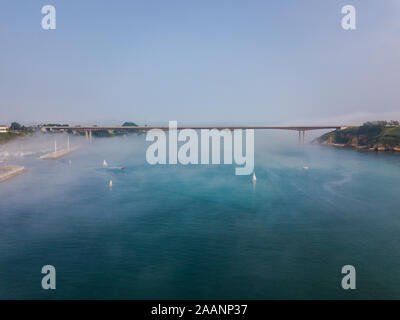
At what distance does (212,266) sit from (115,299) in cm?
587

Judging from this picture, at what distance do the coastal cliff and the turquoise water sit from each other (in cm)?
6246

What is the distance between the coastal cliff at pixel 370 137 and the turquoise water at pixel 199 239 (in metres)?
62.5

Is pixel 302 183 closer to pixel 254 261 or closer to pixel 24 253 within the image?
pixel 254 261

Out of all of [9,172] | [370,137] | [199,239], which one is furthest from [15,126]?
[370,137]

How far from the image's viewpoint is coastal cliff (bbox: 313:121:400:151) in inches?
3647

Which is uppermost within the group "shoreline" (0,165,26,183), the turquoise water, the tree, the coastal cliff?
the tree

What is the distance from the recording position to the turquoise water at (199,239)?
50.3 feet

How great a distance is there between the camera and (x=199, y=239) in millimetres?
21266

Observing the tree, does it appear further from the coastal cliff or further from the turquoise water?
the coastal cliff

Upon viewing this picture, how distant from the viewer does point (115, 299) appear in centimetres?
1423

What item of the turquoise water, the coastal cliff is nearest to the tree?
the turquoise water

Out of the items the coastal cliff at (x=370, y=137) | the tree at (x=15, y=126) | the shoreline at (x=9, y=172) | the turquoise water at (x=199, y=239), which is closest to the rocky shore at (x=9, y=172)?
the shoreline at (x=9, y=172)

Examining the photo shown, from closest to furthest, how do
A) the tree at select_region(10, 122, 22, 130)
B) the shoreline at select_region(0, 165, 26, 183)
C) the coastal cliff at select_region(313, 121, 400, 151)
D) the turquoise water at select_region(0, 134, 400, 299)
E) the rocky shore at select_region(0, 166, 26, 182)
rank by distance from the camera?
the turquoise water at select_region(0, 134, 400, 299) < the shoreline at select_region(0, 165, 26, 183) < the rocky shore at select_region(0, 166, 26, 182) < the coastal cliff at select_region(313, 121, 400, 151) < the tree at select_region(10, 122, 22, 130)

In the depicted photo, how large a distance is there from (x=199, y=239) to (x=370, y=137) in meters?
103
